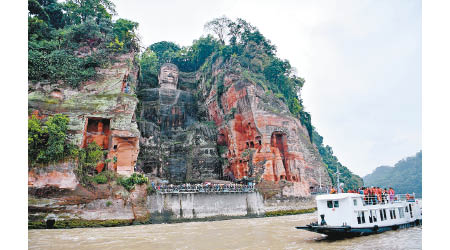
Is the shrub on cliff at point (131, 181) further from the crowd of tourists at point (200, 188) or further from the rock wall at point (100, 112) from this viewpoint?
the rock wall at point (100, 112)

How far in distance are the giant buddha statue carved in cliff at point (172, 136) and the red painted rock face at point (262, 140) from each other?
10.4 feet

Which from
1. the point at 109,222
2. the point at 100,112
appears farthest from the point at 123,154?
the point at 109,222

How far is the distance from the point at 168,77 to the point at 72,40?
16.8 metres

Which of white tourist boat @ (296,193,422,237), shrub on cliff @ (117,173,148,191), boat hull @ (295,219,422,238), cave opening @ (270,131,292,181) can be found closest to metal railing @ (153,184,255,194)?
shrub on cliff @ (117,173,148,191)

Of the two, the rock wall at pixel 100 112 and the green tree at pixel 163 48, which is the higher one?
the green tree at pixel 163 48

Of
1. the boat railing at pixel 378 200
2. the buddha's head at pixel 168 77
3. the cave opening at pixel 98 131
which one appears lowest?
the boat railing at pixel 378 200

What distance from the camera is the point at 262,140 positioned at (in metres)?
33.8

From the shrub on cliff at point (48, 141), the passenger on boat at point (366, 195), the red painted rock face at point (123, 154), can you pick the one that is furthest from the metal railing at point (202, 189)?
the passenger on boat at point (366, 195)

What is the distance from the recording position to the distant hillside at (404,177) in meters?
85.8

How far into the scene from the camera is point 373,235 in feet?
48.5

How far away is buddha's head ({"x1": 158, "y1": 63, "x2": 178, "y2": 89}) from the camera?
44344mm

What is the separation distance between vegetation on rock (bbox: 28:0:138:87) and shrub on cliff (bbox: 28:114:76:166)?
17.7 feet

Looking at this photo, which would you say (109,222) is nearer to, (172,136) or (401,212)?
(172,136)

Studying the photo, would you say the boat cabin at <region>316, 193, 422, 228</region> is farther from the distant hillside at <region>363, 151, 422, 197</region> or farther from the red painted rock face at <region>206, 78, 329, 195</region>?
the distant hillside at <region>363, 151, 422, 197</region>
